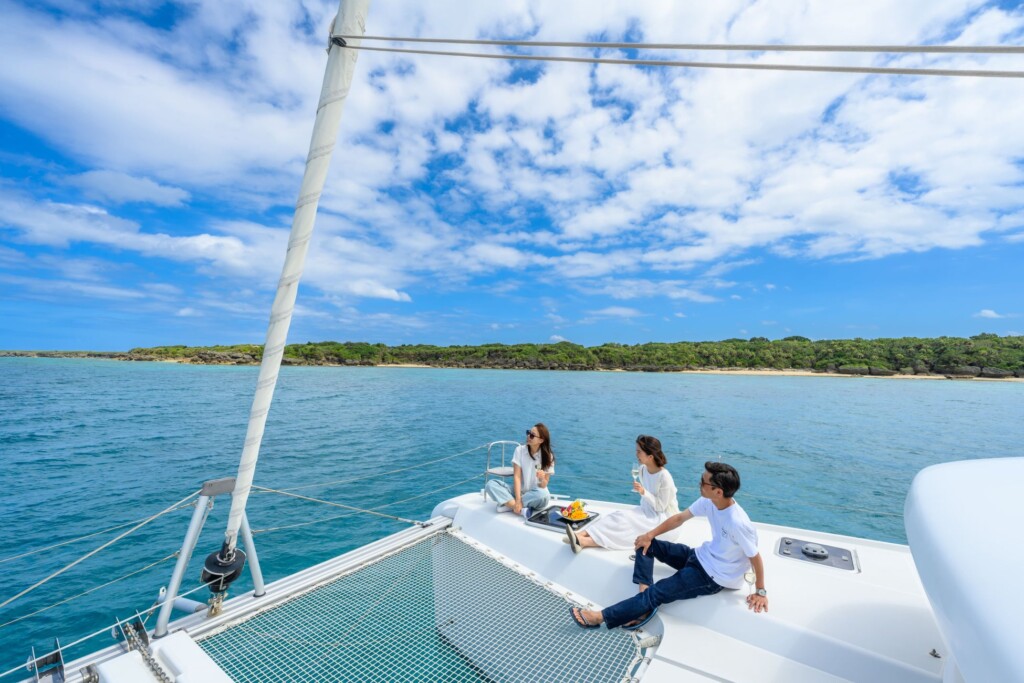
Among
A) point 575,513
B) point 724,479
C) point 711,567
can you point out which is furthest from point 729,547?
point 575,513

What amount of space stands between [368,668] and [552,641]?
1.28 metres

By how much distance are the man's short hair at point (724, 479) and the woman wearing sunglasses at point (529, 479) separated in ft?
6.73

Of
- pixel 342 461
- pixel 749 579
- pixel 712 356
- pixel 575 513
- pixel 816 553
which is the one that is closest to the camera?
pixel 749 579

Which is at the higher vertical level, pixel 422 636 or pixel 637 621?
pixel 637 621

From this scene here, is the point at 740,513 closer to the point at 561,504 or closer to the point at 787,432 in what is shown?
the point at 561,504

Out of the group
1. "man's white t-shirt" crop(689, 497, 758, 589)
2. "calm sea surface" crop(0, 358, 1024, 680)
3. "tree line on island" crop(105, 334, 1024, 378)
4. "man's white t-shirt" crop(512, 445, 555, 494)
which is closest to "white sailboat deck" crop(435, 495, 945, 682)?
"man's white t-shirt" crop(689, 497, 758, 589)

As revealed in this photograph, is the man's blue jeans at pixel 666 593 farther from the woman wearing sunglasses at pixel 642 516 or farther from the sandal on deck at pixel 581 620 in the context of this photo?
the woman wearing sunglasses at pixel 642 516

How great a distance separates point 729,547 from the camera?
317cm

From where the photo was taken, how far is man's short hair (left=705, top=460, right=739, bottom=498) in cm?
305

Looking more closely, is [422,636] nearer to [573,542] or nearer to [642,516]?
[573,542]

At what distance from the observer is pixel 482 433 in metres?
18.8

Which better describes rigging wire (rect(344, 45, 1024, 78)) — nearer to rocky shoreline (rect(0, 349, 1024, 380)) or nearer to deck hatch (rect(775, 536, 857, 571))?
deck hatch (rect(775, 536, 857, 571))

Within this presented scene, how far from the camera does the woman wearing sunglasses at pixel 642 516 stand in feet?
13.0

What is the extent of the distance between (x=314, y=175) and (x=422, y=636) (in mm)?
3351
